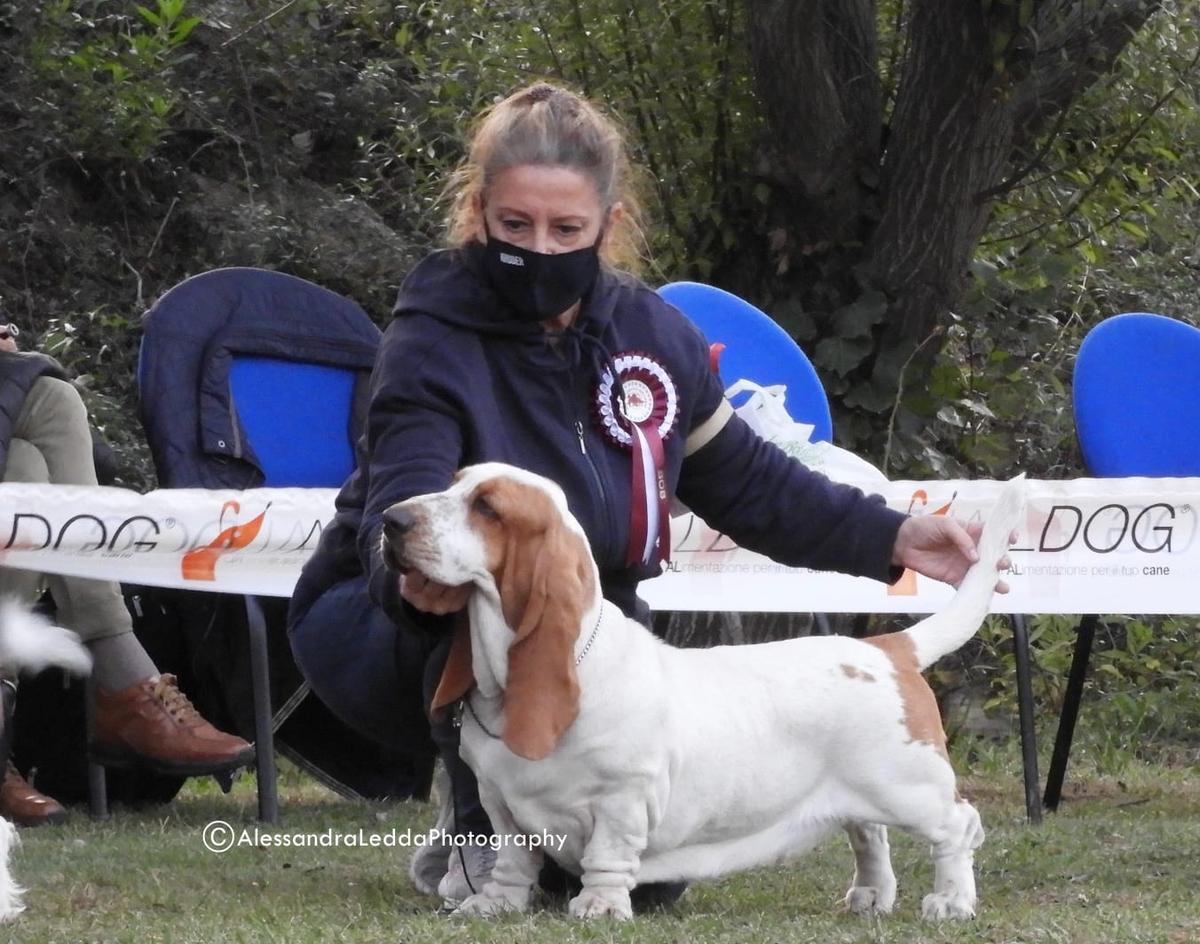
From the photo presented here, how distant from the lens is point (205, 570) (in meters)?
4.37

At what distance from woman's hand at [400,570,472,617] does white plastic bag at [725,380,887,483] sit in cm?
→ 199

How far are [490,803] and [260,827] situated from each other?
1.56 m

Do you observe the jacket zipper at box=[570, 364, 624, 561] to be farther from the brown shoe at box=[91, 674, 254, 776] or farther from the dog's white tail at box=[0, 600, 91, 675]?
the brown shoe at box=[91, 674, 254, 776]

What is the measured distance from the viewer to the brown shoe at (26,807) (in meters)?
4.31

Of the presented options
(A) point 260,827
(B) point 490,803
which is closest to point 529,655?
(B) point 490,803

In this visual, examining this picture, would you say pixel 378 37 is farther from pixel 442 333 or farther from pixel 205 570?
pixel 442 333

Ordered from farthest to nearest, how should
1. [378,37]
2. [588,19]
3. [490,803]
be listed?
[378,37]
[588,19]
[490,803]

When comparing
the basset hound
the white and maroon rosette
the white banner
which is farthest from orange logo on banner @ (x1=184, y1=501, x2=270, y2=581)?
the basset hound

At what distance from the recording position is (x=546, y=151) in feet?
9.50

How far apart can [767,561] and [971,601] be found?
157cm

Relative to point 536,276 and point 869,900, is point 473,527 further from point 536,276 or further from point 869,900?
point 869,900

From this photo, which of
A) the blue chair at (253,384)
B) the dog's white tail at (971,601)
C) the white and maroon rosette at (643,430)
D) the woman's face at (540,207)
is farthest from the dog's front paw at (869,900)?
the blue chair at (253,384)

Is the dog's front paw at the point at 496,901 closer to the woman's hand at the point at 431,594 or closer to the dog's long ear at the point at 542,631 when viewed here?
the dog's long ear at the point at 542,631

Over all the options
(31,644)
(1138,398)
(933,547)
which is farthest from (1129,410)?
(31,644)
